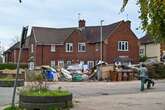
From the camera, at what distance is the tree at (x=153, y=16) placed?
44.6ft

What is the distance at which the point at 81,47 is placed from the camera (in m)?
85.1

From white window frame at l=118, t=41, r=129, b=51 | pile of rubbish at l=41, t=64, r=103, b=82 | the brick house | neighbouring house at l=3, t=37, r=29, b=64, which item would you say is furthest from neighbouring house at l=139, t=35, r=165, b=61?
pile of rubbish at l=41, t=64, r=103, b=82

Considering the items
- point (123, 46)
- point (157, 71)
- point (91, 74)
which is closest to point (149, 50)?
point (123, 46)

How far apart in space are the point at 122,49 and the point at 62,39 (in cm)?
1078

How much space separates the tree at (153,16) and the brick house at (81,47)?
68.5 m

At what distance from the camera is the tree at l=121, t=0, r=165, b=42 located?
13.6 m

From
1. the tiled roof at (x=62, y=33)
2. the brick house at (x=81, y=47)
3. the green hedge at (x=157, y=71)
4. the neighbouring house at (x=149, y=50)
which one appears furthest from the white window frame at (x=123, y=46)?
the green hedge at (x=157, y=71)

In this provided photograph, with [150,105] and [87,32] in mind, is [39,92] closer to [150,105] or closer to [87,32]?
[150,105]

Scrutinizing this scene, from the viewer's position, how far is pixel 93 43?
85.1 m

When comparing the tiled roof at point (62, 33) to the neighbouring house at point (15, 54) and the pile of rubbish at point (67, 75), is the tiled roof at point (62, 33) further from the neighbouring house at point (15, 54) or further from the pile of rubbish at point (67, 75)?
the pile of rubbish at point (67, 75)

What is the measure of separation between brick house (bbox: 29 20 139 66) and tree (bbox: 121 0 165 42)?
68.5 metres

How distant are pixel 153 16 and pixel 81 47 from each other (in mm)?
71097

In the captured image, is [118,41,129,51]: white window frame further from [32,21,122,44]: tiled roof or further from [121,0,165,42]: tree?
[121,0,165,42]: tree

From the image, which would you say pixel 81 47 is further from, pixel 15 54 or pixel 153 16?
pixel 153 16
